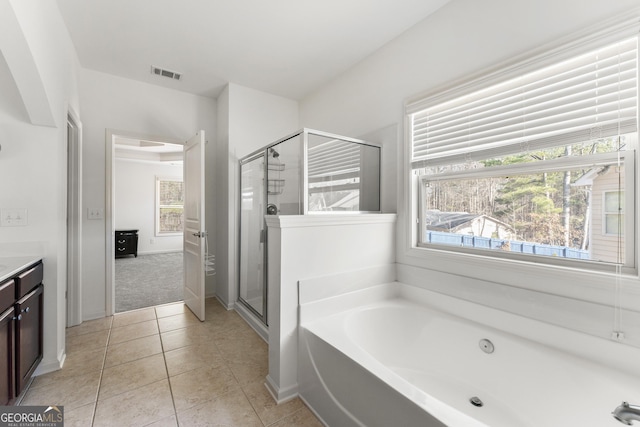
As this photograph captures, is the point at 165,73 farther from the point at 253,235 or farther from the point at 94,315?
the point at 94,315

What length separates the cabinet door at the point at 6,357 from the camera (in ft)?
4.42

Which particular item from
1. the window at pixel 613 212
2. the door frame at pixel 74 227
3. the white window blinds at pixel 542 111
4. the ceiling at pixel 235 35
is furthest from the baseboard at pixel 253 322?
the ceiling at pixel 235 35

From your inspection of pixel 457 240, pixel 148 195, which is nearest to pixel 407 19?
pixel 457 240

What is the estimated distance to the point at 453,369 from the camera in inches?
67.7

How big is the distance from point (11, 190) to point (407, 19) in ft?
9.98

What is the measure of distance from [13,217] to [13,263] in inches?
15.8

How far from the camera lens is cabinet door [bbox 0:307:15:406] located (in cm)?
135

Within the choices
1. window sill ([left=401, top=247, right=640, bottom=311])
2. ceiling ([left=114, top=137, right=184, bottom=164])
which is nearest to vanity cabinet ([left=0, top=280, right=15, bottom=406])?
window sill ([left=401, top=247, right=640, bottom=311])

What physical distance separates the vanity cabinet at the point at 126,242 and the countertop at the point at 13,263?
499cm

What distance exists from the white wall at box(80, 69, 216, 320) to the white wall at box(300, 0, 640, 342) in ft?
7.36

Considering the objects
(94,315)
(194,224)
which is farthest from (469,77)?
(94,315)

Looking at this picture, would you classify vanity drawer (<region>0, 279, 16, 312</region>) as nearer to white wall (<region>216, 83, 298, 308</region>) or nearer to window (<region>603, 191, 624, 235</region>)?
white wall (<region>216, 83, 298, 308</region>)

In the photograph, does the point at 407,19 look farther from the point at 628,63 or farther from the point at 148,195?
the point at 148,195

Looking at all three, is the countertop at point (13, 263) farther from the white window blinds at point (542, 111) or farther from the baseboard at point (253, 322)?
the white window blinds at point (542, 111)
